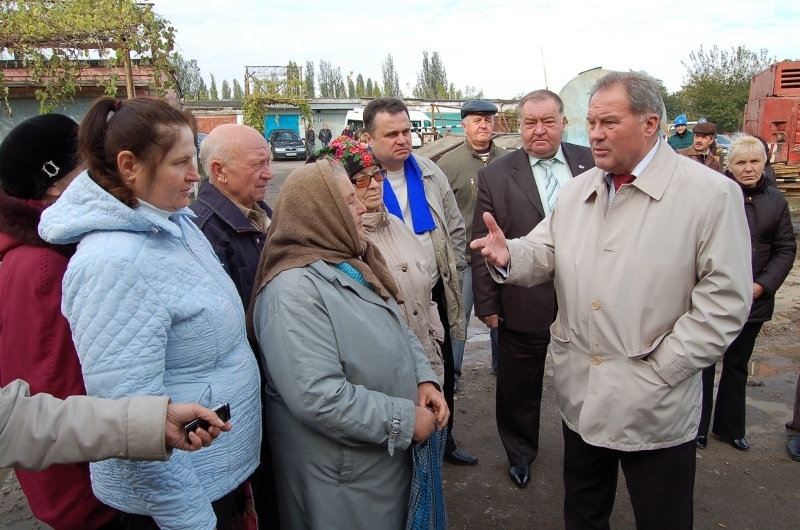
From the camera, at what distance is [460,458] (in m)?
3.63

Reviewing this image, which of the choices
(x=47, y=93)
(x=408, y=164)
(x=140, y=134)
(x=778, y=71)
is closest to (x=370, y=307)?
(x=140, y=134)

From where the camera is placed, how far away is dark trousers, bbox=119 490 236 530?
1735 millimetres

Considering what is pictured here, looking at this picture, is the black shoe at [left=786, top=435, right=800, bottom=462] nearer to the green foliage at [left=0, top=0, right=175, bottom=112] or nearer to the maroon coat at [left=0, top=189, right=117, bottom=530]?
the maroon coat at [left=0, top=189, right=117, bottom=530]

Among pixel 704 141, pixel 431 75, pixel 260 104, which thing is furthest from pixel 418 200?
pixel 431 75

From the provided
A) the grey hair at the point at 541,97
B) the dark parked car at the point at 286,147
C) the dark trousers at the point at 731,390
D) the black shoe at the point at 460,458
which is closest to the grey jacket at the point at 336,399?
the black shoe at the point at 460,458

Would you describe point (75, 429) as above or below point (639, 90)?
below

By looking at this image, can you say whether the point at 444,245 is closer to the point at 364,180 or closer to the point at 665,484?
the point at 364,180

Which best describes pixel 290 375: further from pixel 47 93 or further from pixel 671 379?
pixel 47 93

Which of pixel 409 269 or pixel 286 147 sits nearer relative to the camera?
pixel 409 269

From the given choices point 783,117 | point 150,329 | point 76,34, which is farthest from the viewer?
point 783,117

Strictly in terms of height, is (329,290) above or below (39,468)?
above

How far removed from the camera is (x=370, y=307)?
6.75 feet

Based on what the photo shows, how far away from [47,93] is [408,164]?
4.65 metres

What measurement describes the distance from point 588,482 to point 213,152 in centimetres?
237
